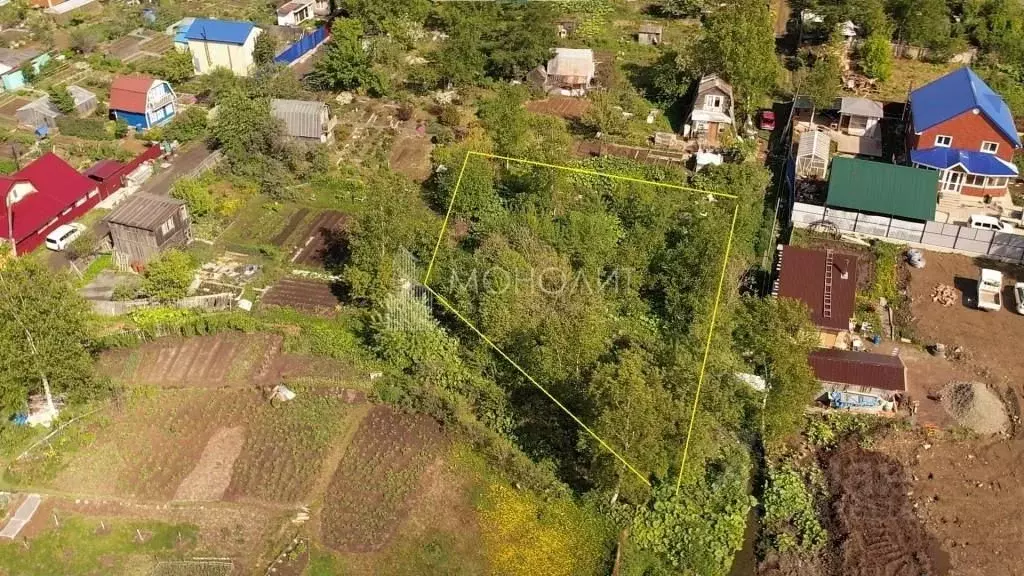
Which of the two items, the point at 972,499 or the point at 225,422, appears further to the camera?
the point at 225,422

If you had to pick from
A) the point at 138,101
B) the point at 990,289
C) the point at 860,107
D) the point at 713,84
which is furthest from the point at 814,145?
the point at 138,101

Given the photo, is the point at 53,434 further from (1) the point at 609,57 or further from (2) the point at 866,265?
(1) the point at 609,57

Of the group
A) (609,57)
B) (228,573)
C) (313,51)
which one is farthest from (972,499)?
(313,51)

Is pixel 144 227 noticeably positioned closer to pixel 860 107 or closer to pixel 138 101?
pixel 138 101

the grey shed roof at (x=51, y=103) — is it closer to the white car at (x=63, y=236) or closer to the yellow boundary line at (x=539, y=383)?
the white car at (x=63, y=236)

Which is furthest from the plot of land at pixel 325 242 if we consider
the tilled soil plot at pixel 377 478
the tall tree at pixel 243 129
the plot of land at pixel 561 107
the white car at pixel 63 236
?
the plot of land at pixel 561 107
